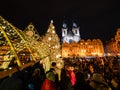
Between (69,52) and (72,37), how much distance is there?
3736 centimetres

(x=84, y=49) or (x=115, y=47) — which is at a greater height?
(x=84, y=49)

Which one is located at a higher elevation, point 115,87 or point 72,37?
point 72,37

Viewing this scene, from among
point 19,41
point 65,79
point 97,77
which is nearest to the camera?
point 97,77

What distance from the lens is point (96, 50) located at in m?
102

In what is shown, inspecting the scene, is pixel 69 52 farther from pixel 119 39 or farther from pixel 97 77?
pixel 97 77

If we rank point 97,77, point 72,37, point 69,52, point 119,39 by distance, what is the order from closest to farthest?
point 97,77, point 119,39, point 69,52, point 72,37

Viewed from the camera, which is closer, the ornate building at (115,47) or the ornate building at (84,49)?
the ornate building at (115,47)

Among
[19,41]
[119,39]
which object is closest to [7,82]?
[19,41]

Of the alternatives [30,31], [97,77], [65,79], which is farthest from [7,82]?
[30,31]

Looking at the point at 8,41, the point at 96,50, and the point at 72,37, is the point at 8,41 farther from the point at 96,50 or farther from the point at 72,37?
the point at 72,37

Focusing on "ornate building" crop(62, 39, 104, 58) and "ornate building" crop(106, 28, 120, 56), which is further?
"ornate building" crop(62, 39, 104, 58)

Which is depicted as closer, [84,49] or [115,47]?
[115,47]

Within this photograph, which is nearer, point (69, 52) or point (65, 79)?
point (65, 79)

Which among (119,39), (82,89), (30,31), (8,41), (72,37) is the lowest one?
(82,89)
